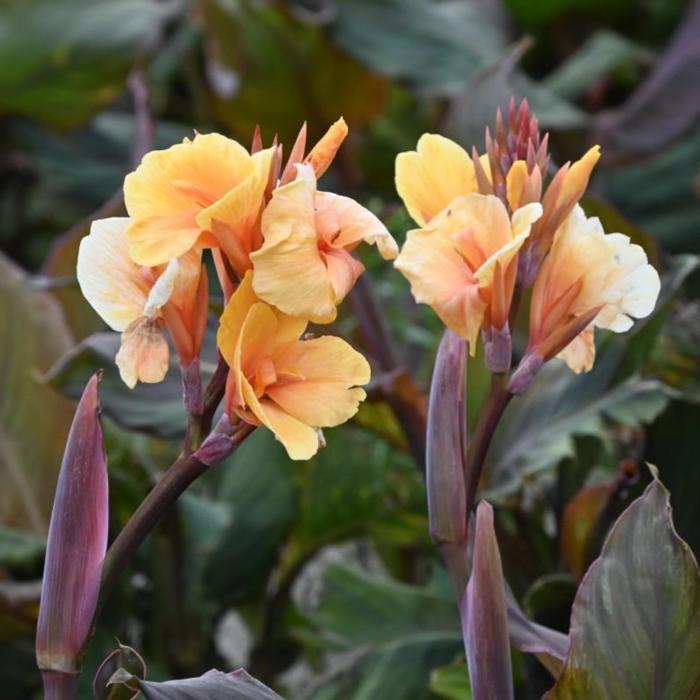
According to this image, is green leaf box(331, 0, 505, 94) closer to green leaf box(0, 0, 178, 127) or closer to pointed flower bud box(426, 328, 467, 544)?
green leaf box(0, 0, 178, 127)

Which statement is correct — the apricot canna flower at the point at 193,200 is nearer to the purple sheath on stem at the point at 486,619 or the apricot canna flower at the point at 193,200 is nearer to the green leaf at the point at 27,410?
the purple sheath on stem at the point at 486,619

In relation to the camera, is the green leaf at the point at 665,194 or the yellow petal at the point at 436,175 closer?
the yellow petal at the point at 436,175

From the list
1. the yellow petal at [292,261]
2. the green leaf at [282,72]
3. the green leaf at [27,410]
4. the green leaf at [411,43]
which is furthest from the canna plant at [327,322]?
the green leaf at [282,72]

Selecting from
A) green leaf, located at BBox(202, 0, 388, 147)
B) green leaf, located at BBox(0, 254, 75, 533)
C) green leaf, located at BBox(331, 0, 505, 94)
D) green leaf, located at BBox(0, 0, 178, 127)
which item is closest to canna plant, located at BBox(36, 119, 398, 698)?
green leaf, located at BBox(0, 254, 75, 533)

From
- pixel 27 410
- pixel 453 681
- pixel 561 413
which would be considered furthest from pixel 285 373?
pixel 27 410

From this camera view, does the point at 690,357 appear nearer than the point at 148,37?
Yes

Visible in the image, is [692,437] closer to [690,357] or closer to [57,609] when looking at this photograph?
[690,357]

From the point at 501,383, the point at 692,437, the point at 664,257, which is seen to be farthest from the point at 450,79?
the point at 501,383
